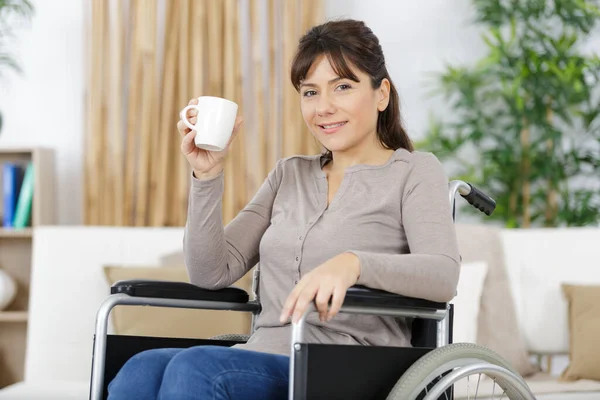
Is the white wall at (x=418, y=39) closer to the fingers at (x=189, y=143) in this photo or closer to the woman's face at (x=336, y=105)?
the woman's face at (x=336, y=105)

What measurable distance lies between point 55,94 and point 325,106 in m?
2.11

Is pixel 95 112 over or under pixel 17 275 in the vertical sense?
over

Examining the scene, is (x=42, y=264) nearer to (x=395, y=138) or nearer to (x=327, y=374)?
(x=395, y=138)

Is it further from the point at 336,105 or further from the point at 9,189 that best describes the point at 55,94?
the point at 336,105

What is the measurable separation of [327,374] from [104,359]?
1.46 feet

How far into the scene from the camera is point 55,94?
11.2 feet

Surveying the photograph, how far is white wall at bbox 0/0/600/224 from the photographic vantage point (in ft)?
11.2

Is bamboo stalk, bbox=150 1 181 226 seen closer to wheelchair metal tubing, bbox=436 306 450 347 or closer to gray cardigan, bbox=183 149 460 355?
gray cardigan, bbox=183 149 460 355

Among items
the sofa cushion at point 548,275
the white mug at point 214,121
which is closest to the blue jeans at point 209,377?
the white mug at point 214,121

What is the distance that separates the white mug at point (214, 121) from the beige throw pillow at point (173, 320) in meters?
1.11

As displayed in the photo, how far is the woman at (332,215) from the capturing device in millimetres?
1379

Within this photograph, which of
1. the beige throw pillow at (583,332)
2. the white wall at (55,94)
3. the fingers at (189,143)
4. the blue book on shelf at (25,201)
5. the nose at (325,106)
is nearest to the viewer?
the fingers at (189,143)

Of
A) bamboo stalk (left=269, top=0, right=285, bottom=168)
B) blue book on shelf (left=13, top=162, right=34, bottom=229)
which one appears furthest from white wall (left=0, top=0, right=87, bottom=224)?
bamboo stalk (left=269, top=0, right=285, bottom=168)

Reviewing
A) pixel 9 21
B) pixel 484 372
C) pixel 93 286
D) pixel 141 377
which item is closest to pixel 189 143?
pixel 141 377
